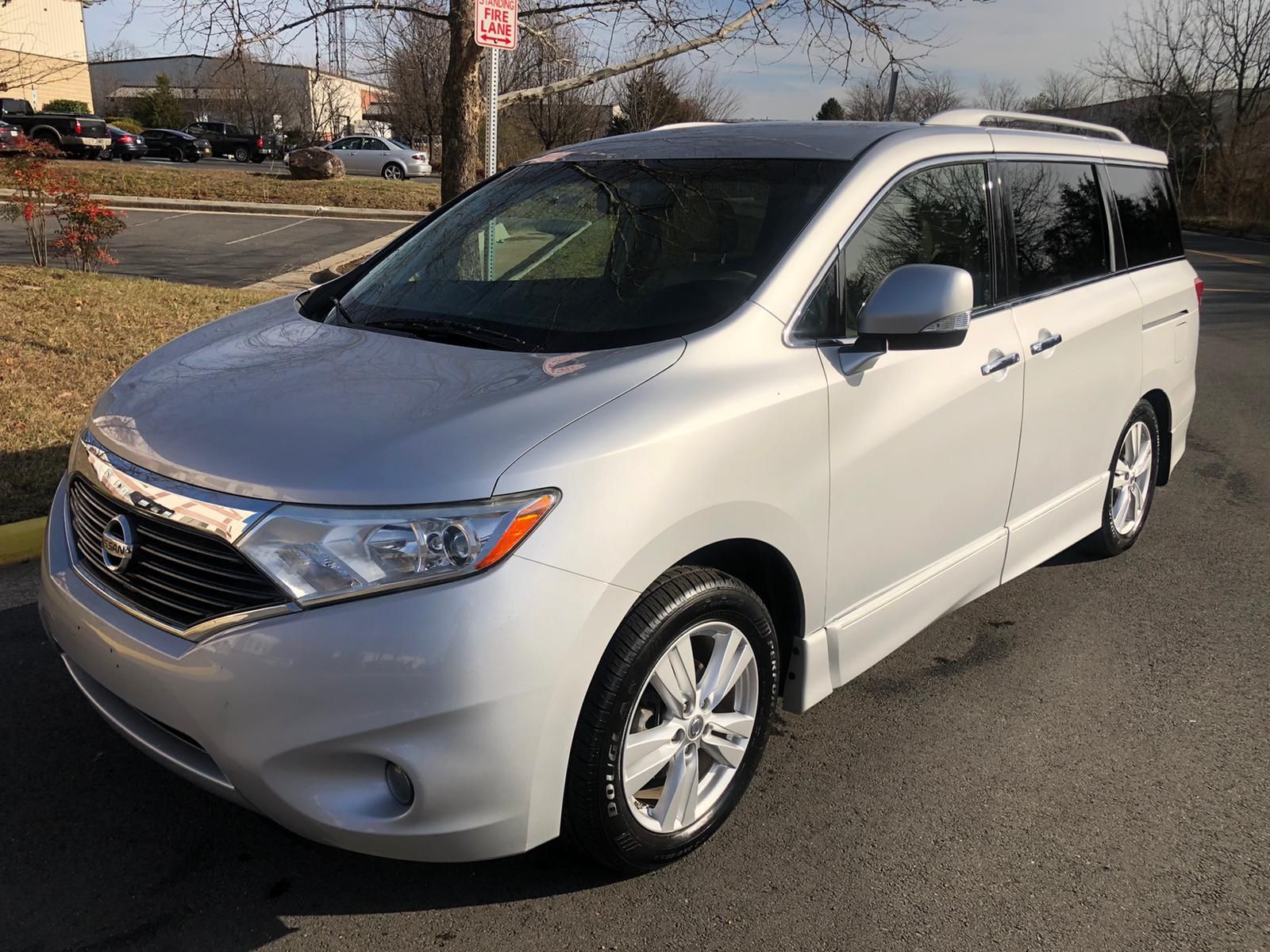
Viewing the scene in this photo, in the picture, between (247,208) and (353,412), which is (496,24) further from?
(247,208)

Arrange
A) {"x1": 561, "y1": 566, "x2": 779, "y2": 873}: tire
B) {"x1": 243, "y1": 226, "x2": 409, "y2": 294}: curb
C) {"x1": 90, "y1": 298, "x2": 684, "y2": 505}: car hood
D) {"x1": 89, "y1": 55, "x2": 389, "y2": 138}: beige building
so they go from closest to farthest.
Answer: {"x1": 90, "y1": 298, "x2": 684, "y2": 505}: car hood
{"x1": 561, "y1": 566, "x2": 779, "y2": 873}: tire
{"x1": 243, "y1": 226, "x2": 409, "y2": 294}: curb
{"x1": 89, "y1": 55, "x2": 389, "y2": 138}: beige building

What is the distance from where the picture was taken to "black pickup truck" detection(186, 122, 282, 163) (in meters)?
46.8

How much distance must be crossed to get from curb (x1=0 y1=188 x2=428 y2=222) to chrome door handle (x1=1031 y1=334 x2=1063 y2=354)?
1896 centimetres

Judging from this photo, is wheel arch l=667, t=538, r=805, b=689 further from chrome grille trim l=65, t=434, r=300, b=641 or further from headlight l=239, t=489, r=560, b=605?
chrome grille trim l=65, t=434, r=300, b=641

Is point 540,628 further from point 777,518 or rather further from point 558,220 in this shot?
point 558,220

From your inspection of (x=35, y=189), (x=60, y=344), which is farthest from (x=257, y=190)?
(x=60, y=344)

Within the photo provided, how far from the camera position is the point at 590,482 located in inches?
89.4

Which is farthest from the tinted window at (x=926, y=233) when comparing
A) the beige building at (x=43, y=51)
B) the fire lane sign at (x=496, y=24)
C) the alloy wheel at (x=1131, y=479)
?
the beige building at (x=43, y=51)

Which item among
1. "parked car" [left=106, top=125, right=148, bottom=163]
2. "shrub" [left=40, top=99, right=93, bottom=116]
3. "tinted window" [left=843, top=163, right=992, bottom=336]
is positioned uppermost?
"shrub" [left=40, top=99, right=93, bottom=116]

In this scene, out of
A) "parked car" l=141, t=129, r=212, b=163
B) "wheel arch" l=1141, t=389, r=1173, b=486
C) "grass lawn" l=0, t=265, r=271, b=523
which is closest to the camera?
"wheel arch" l=1141, t=389, r=1173, b=486

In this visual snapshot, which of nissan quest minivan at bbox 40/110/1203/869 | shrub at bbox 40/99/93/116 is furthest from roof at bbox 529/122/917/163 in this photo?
shrub at bbox 40/99/93/116

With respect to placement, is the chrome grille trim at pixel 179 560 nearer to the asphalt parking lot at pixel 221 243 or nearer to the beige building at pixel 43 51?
the beige building at pixel 43 51

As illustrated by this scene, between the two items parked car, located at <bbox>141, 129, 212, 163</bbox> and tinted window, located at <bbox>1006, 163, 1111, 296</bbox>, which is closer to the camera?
tinted window, located at <bbox>1006, 163, 1111, 296</bbox>

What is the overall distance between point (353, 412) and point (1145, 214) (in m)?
3.93
